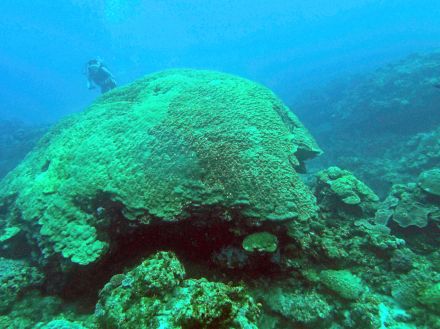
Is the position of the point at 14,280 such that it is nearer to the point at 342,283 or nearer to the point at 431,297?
the point at 342,283

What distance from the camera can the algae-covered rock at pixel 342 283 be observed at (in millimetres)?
4402

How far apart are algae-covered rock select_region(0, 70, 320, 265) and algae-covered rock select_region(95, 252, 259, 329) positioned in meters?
1.09

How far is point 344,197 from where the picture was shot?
20.0 ft

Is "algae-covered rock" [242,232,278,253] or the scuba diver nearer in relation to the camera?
"algae-covered rock" [242,232,278,253]

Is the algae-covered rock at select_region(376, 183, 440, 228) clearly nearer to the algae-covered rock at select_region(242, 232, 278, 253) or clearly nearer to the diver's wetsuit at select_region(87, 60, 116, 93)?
the algae-covered rock at select_region(242, 232, 278, 253)

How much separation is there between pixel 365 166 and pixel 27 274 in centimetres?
1290

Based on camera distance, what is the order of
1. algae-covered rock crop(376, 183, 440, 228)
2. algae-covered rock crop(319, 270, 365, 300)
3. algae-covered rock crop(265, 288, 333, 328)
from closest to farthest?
1. algae-covered rock crop(265, 288, 333, 328)
2. algae-covered rock crop(319, 270, 365, 300)
3. algae-covered rock crop(376, 183, 440, 228)

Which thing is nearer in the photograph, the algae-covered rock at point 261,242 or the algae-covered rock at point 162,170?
the algae-covered rock at point 261,242

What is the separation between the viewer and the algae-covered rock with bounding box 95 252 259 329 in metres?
2.88

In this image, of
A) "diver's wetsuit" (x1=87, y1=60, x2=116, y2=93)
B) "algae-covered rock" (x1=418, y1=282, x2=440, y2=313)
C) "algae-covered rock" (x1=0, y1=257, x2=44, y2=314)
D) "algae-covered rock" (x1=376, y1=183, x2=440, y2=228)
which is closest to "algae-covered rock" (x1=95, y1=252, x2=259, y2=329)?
"algae-covered rock" (x1=0, y1=257, x2=44, y2=314)

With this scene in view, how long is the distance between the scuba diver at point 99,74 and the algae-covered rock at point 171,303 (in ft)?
48.2

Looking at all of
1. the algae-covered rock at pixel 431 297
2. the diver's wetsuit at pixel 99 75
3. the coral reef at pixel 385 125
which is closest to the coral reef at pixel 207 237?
the algae-covered rock at pixel 431 297

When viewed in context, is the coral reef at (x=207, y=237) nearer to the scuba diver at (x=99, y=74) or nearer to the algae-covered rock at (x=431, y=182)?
the algae-covered rock at (x=431, y=182)

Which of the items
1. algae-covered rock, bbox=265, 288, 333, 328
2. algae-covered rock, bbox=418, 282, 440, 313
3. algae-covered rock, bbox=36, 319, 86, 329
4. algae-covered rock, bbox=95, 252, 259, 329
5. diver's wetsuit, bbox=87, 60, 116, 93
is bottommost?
algae-covered rock, bbox=418, 282, 440, 313
